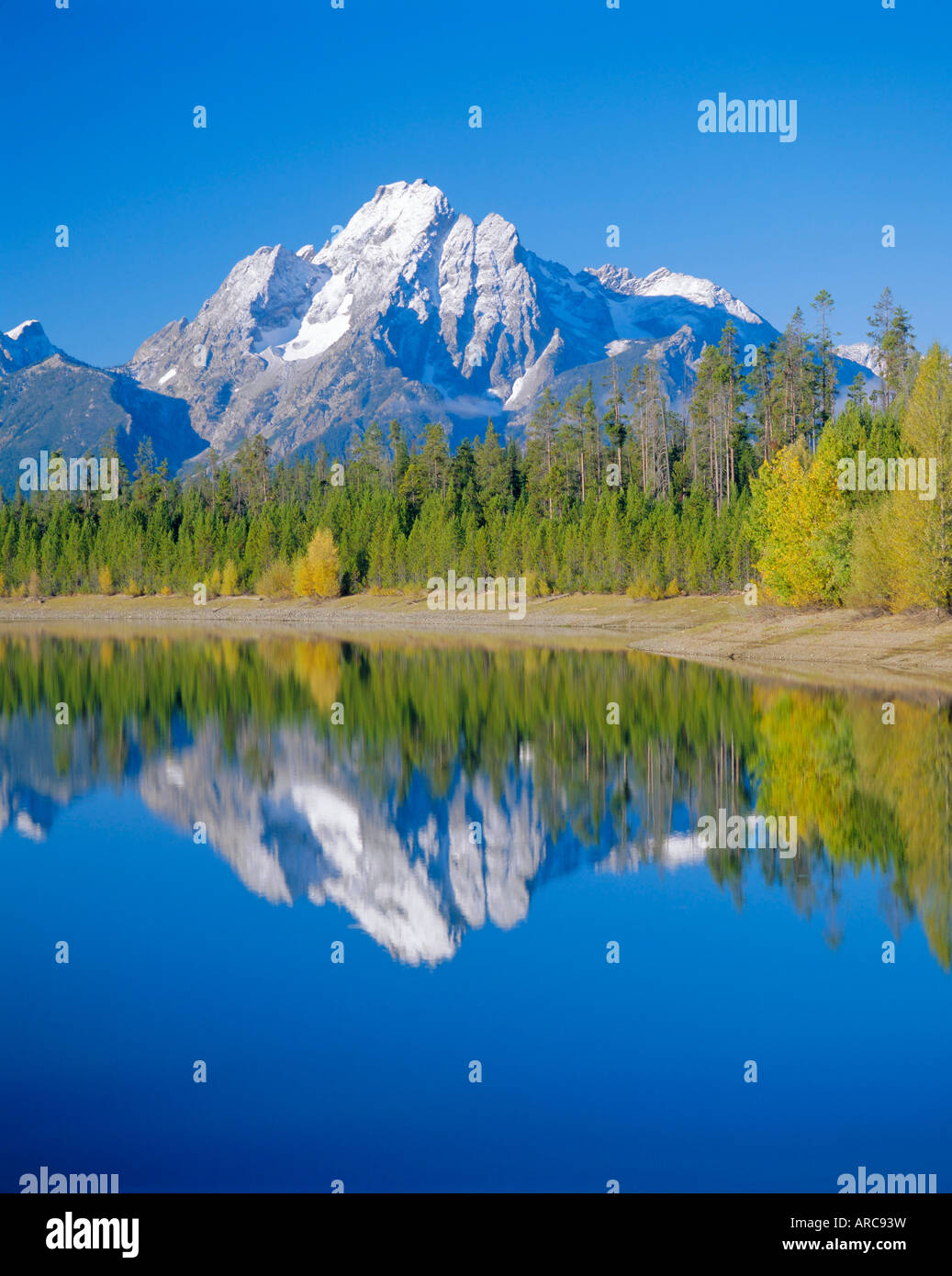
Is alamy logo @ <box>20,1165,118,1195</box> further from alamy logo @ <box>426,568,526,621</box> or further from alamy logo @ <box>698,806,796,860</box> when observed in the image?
alamy logo @ <box>426,568,526,621</box>

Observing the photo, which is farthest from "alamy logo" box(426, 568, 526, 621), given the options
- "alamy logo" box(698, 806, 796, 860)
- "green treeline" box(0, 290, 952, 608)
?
"alamy logo" box(698, 806, 796, 860)

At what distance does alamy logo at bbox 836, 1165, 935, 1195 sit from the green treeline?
51.3 m

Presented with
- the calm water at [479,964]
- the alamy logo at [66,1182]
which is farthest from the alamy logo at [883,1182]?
the alamy logo at [66,1182]

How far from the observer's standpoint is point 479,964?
14953 mm

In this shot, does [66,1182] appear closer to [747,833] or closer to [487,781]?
[747,833]

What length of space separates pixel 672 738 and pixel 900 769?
7.47 meters

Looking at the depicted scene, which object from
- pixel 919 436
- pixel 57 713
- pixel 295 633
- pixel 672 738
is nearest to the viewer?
pixel 672 738

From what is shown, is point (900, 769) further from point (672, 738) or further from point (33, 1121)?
point (33, 1121)

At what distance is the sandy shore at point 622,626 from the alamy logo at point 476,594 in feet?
5.48

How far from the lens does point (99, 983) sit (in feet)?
47.5

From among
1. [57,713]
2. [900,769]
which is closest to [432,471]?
[57,713]

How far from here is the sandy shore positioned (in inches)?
2173

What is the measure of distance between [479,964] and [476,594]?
335 ft
